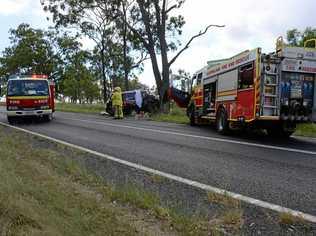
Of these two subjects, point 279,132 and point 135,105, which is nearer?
point 279,132

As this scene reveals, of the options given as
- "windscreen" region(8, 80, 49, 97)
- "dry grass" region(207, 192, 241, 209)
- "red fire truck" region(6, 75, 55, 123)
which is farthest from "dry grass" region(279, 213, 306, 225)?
"windscreen" region(8, 80, 49, 97)

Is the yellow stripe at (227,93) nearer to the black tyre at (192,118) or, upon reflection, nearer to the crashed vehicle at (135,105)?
the black tyre at (192,118)

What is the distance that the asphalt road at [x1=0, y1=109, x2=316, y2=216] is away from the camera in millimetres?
8023

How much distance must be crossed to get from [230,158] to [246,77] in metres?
5.11

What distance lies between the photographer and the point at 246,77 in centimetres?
1600

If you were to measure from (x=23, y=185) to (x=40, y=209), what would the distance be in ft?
4.19

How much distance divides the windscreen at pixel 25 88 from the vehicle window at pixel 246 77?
1171 cm

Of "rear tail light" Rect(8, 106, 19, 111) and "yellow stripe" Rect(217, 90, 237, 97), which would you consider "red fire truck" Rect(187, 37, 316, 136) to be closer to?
"yellow stripe" Rect(217, 90, 237, 97)

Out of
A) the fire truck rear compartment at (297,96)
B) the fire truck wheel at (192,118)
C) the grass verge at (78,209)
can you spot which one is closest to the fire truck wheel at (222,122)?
the fire truck rear compartment at (297,96)

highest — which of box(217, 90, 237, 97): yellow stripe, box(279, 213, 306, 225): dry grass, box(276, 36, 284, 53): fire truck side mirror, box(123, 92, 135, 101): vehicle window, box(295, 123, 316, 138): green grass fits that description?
box(276, 36, 284, 53): fire truck side mirror

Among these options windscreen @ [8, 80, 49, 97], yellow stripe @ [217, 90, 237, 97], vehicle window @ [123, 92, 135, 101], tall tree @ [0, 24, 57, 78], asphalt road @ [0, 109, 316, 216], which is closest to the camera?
asphalt road @ [0, 109, 316, 216]

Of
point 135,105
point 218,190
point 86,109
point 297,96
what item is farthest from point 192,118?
point 86,109

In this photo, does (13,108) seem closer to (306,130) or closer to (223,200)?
(306,130)

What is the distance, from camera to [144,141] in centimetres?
1493
